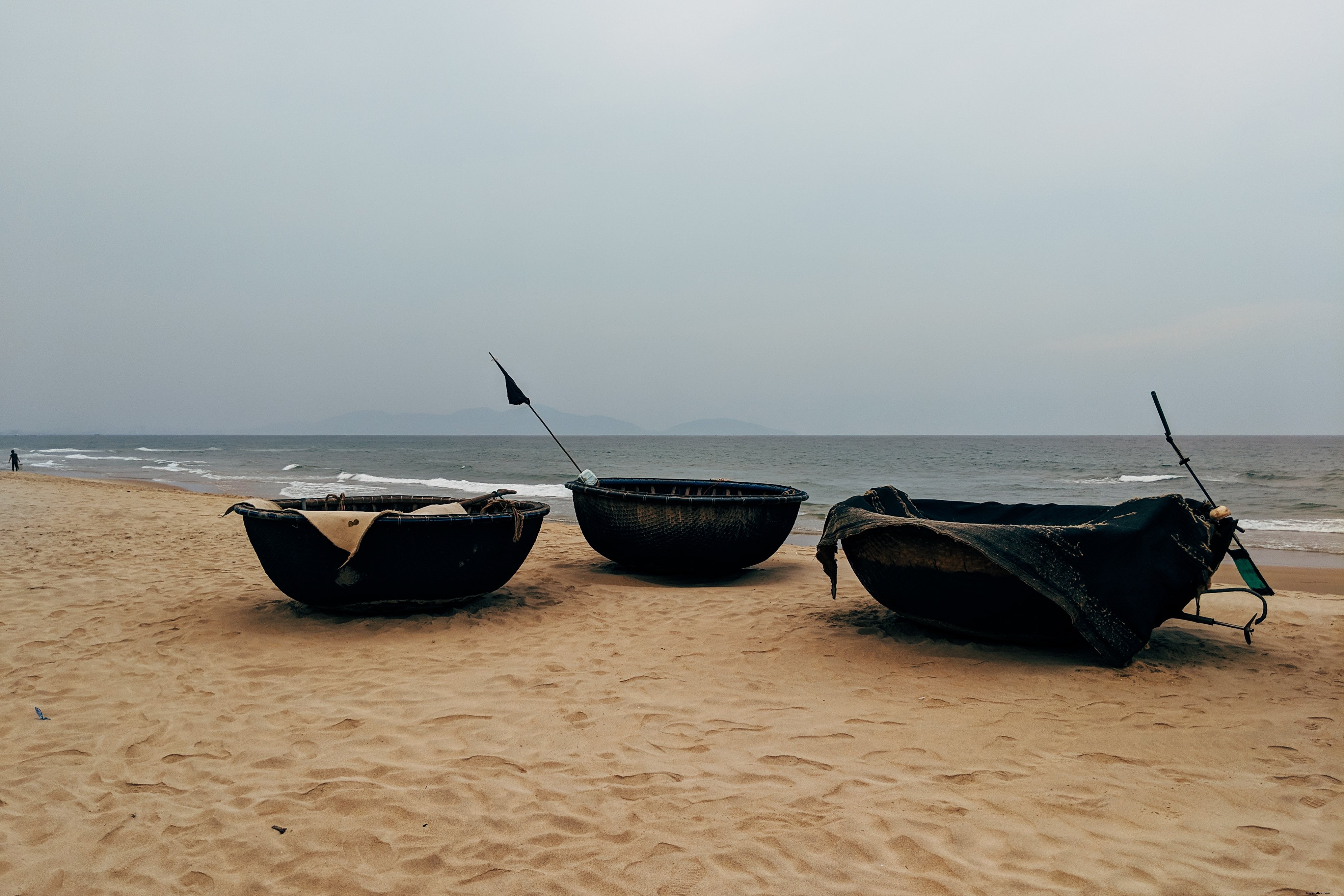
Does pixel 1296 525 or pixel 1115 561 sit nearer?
pixel 1115 561

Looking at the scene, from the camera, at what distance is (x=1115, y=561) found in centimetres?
434

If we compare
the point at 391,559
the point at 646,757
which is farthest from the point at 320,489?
the point at 646,757

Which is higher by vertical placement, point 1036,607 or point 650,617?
point 1036,607

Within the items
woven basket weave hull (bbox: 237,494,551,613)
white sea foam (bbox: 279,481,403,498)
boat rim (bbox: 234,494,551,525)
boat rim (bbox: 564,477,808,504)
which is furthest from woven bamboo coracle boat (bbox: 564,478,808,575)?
white sea foam (bbox: 279,481,403,498)

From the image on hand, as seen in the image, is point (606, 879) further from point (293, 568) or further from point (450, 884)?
point (293, 568)

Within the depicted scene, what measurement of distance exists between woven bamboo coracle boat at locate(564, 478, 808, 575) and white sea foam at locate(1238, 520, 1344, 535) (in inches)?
507

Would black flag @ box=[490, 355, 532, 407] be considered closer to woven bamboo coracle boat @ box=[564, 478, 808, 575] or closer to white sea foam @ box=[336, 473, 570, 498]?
woven bamboo coracle boat @ box=[564, 478, 808, 575]

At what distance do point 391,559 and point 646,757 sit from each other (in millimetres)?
2719

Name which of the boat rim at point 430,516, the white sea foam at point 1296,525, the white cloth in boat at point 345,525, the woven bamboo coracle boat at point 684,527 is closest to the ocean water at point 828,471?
the white sea foam at point 1296,525

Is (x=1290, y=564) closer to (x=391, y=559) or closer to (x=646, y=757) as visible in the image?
(x=646, y=757)

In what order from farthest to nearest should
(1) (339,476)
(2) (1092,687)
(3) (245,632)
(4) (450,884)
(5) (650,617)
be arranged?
(1) (339,476) < (5) (650,617) < (3) (245,632) < (2) (1092,687) < (4) (450,884)

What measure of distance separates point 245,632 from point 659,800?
365 cm

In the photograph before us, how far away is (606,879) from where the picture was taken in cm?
229

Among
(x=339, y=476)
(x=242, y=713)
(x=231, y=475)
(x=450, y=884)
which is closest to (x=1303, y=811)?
(x=450, y=884)
